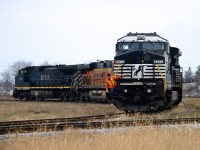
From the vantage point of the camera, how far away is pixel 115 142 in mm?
8320

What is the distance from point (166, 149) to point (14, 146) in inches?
115

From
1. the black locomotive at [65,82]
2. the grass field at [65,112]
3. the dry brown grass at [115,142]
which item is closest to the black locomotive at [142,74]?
the grass field at [65,112]

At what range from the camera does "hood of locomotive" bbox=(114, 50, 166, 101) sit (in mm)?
18047

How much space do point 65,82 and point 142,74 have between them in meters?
21.0

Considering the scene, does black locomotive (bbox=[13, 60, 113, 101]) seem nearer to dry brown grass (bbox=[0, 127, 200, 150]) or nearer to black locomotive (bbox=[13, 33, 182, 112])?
black locomotive (bbox=[13, 33, 182, 112])

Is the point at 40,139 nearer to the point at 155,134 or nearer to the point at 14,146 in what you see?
the point at 14,146

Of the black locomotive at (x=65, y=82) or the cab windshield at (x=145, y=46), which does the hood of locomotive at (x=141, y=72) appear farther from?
the black locomotive at (x=65, y=82)

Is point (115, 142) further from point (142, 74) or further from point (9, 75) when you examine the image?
point (9, 75)

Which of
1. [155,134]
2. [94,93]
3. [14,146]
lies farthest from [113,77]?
[94,93]

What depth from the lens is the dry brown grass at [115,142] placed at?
26.1 feet

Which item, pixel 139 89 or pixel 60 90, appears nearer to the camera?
pixel 139 89

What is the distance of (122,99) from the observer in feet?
59.4

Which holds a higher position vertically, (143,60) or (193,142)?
(143,60)

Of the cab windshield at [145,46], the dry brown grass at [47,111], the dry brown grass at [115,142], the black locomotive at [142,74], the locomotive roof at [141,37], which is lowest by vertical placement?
the dry brown grass at [47,111]
